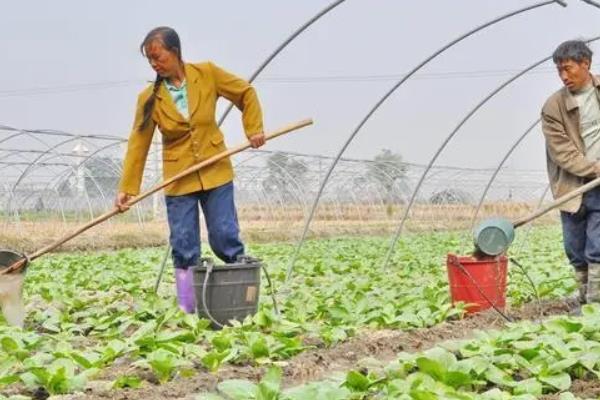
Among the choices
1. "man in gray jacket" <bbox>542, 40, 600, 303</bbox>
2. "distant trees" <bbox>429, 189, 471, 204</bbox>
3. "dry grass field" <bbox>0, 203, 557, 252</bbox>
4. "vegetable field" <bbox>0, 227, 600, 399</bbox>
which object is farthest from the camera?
"distant trees" <bbox>429, 189, 471, 204</bbox>

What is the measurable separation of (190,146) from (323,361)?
1998 millimetres

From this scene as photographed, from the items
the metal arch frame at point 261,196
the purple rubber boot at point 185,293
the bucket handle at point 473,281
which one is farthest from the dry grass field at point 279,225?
the bucket handle at point 473,281

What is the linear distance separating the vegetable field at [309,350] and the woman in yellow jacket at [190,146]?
0.53 m

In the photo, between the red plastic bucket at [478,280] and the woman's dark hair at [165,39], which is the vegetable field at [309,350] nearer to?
the red plastic bucket at [478,280]

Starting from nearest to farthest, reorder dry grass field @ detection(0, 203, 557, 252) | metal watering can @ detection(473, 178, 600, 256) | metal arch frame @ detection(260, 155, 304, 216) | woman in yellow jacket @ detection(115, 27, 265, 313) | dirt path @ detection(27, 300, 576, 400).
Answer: dirt path @ detection(27, 300, 576, 400), metal watering can @ detection(473, 178, 600, 256), woman in yellow jacket @ detection(115, 27, 265, 313), dry grass field @ detection(0, 203, 557, 252), metal arch frame @ detection(260, 155, 304, 216)

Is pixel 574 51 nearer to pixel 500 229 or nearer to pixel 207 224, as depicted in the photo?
pixel 500 229

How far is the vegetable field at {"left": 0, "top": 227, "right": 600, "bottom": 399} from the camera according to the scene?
2.95m

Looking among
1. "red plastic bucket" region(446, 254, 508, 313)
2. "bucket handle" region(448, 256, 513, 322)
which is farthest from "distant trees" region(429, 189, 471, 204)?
"bucket handle" region(448, 256, 513, 322)

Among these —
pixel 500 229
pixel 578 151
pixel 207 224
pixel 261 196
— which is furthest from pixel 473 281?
pixel 261 196

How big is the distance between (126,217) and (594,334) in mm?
22835

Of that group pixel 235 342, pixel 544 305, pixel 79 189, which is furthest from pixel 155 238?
pixel 235 342

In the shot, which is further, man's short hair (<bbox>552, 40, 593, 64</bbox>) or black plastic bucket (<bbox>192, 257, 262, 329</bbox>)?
man's short hair (<bbox>552, 40, 593, 64</bbox>)

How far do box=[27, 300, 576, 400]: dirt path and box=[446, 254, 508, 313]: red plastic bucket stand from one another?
98mm

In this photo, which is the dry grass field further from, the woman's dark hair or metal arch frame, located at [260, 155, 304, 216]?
the woman's dark hair
